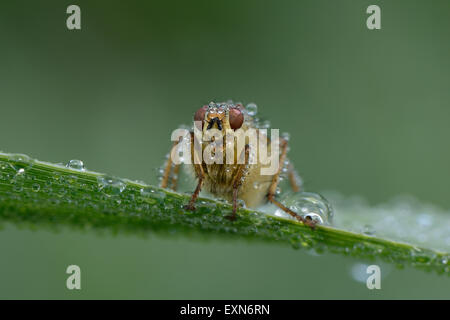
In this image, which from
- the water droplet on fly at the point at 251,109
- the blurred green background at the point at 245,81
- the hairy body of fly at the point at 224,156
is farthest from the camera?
the blurred green background at the point at 245,81

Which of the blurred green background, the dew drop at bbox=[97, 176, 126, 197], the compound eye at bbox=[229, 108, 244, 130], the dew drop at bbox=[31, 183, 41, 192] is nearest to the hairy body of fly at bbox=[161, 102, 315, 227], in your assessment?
the compound eye at bbox=[229, 108, 244, 130]

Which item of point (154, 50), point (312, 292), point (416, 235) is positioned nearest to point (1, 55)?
point (154, 50)

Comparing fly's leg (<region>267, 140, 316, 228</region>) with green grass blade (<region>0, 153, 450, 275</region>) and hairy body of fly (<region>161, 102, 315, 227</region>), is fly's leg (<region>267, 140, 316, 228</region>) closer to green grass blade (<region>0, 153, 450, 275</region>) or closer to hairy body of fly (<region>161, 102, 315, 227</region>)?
hairy body of fly (<region>161, 102, 315, 227</region>)

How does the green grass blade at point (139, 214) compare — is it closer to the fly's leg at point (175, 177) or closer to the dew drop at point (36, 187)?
the dew drop at point (36, 187)

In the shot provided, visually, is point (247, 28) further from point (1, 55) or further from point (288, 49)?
point (1, 55)

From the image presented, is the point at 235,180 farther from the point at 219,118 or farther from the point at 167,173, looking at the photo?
the point at 167,173

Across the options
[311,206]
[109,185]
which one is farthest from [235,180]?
[109,185]

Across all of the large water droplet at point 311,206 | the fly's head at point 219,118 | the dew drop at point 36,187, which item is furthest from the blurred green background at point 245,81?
the dew drop at point 36,187
